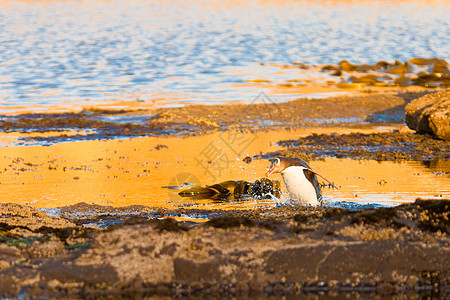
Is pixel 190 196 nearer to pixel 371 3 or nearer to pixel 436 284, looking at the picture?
pixel 436 284

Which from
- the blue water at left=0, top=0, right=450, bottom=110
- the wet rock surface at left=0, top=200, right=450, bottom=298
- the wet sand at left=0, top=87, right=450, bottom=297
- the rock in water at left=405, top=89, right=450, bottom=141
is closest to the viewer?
the wet rock surface at left=0, top=200, right=450, bottom=298

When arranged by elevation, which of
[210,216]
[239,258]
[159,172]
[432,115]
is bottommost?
[432,115]

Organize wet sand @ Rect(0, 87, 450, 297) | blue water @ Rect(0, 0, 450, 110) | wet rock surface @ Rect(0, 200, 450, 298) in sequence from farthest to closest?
blue water @ Rect(0, 0, 450, 110)
wet sand @ Rect(0, 87, 450, 297)
wet rock surface @ Rect(0, 200, 450, 298)

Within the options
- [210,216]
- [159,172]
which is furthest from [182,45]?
[210,216]

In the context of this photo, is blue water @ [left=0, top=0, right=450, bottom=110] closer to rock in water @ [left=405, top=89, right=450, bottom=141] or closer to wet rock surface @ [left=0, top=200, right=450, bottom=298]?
rock in water @ [left=405, top=89, right=450, bottom=141]

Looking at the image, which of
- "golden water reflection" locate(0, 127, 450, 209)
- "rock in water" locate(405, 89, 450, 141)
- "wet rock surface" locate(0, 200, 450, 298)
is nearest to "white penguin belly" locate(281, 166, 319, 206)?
"golden water reflection" locate(0, 127, 450, 209)

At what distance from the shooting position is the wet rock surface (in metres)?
7.71

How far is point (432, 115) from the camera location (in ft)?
54.6

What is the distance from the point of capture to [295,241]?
8.31 m

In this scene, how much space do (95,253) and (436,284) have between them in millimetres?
3571

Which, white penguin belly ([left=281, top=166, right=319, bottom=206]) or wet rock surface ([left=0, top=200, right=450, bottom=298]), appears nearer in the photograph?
wet rock surface ([left=0, top=200, right=450, bottom=298])

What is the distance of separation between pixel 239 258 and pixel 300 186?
3361 mm

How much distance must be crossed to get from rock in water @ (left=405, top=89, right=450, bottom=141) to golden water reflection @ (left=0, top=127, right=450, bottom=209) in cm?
217

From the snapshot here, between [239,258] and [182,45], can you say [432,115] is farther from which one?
[182,45]
